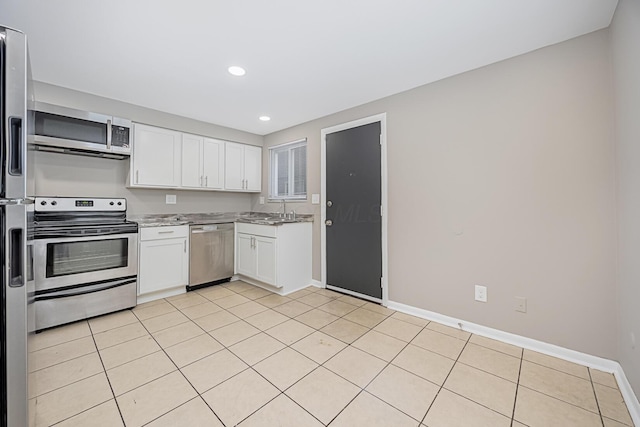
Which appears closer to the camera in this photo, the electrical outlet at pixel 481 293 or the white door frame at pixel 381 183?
the electrical outlet at pixel 481 293

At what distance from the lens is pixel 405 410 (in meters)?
1.44

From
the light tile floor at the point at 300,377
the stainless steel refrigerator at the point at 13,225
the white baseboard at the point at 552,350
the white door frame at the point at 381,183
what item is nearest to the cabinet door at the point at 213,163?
the white door frame at the point at 381,183

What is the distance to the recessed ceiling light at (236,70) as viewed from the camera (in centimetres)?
230

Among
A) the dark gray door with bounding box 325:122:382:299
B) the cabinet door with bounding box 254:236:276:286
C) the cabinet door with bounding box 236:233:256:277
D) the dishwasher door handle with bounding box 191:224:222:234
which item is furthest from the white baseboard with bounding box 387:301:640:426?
the dishwasher door handle with bounding box 191:224:222:234

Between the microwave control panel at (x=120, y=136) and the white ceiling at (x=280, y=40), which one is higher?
the white ceiling at (x=280, y=40)

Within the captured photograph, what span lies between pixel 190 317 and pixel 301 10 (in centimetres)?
275

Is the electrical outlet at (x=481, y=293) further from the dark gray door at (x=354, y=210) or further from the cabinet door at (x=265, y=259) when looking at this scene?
the cabinet door at (x=265, y=259)

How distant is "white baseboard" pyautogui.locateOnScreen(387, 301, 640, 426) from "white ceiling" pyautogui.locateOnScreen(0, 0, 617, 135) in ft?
7.29

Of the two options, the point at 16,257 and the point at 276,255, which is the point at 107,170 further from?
the point at 16,257

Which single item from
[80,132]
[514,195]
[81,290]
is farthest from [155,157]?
[514,195]

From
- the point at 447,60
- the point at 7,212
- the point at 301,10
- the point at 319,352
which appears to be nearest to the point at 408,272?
the point at 319,352

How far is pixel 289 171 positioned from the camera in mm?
4105

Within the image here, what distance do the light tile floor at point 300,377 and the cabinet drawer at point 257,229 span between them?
3.47 ft

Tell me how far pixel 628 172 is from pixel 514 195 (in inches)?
24.6
